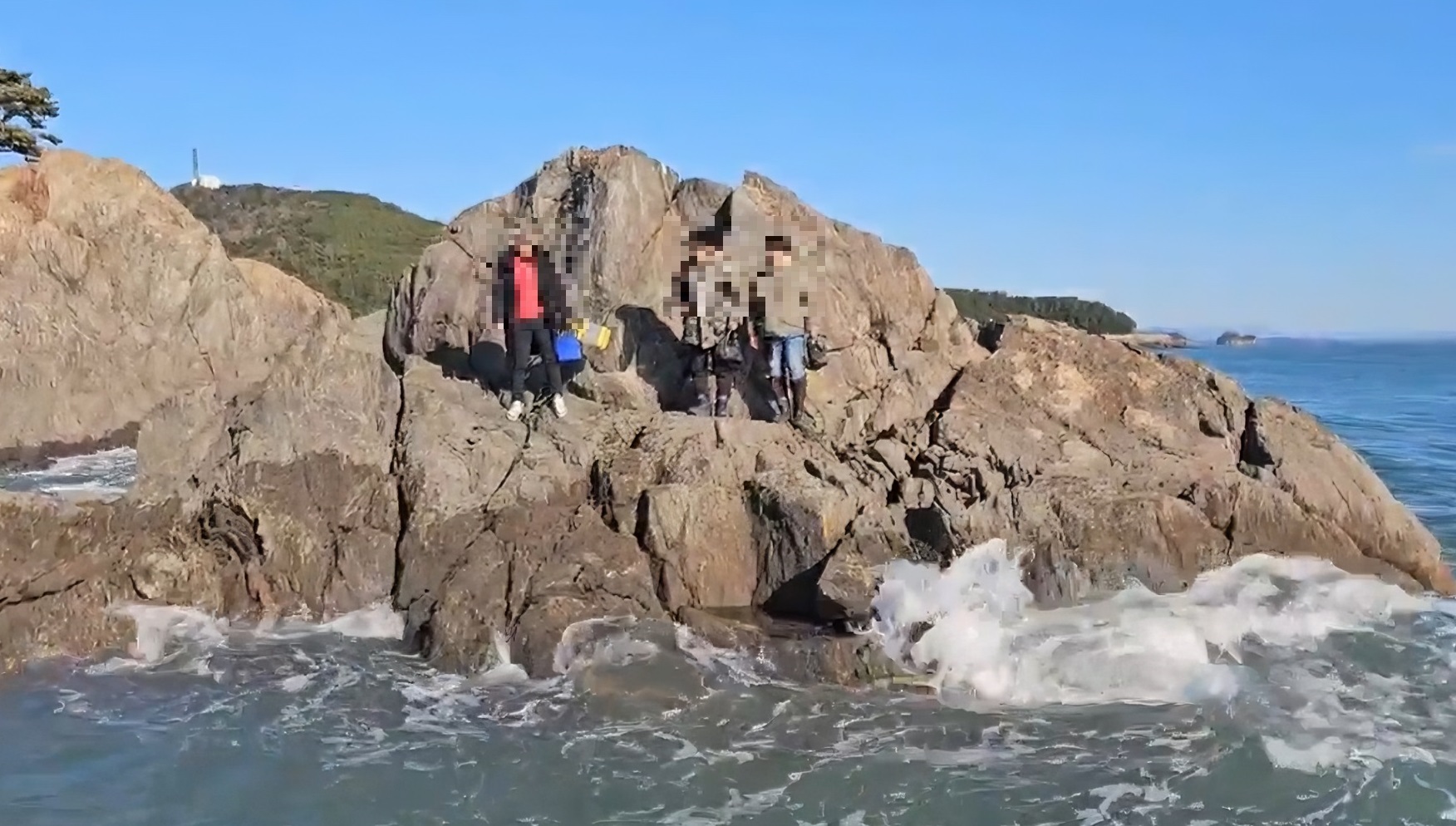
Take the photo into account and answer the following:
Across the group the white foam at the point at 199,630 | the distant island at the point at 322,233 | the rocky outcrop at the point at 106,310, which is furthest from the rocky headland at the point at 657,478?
the distant island at the point at 322,233

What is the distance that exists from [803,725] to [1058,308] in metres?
69.8

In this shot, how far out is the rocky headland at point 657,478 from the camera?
11.3 metres

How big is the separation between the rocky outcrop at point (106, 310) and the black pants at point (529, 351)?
24.9 ft

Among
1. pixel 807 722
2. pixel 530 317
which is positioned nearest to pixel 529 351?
pixel 530 317

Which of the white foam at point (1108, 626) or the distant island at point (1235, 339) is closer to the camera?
the white foam at point (1108, 626)

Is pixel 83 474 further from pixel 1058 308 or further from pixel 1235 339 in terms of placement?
pixel 1235 339

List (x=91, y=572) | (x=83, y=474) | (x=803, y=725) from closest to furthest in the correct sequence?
(x=803, y=725), (x=91, y=572), (x=83, y=474)

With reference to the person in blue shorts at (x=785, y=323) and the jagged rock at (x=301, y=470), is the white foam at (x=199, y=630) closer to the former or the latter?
the jagged rock at (x=301, y=470)

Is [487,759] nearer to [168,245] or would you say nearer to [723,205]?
[723,205]

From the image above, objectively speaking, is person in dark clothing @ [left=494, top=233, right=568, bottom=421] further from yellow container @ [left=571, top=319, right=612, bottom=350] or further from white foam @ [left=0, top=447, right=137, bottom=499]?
white foam @ [left=0, top=447, right=137, bottom=499]

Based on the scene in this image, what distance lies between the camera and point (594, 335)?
1459 cm

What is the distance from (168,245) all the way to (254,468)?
1041cm

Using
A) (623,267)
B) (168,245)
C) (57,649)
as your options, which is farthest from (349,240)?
(57,649)

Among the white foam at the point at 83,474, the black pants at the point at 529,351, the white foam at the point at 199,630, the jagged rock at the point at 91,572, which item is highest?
the black pants at the point at 529,351
